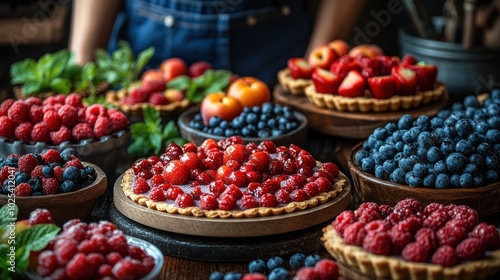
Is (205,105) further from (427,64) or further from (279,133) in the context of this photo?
(427,64)

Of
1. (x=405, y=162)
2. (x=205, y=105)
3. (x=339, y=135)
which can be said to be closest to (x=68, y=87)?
(x=205, y=105)

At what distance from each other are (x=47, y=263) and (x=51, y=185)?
40cm

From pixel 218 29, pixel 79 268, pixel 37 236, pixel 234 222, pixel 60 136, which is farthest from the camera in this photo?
pixel 218 29

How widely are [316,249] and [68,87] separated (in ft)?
4.83

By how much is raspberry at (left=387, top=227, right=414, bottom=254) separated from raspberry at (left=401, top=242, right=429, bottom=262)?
0.06 ft

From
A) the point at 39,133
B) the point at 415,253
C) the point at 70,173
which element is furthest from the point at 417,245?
the point at 39,133

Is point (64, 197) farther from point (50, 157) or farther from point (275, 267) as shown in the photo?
point (275, 267)

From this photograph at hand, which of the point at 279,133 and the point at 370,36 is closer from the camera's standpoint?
the point at 279,133

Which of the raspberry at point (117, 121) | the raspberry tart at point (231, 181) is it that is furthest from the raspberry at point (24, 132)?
the raspberry tart at point (231, 181)

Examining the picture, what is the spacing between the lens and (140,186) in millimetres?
1812

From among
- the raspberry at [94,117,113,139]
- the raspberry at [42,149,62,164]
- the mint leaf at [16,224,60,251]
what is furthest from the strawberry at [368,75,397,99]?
the mint leaf at [16,224,60,251]

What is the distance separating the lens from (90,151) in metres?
2.12

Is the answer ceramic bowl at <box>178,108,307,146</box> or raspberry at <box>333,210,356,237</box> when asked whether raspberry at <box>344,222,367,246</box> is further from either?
ceramic bowl at <box>178,108,307,146</box>

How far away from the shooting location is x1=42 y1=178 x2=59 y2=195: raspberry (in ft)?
5.66
